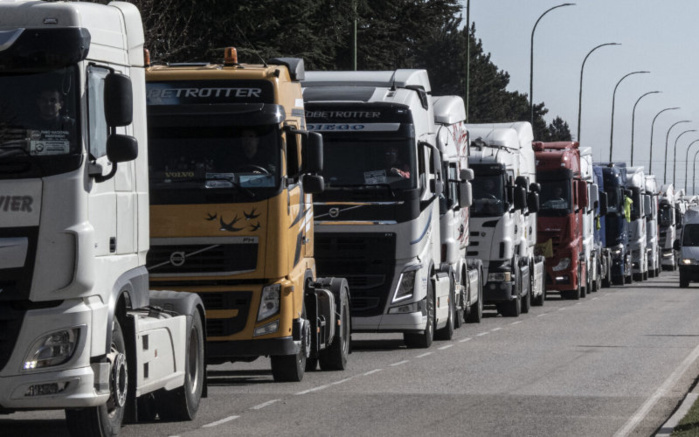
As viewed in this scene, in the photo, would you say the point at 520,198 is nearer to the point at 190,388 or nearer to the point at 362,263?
the point at 362,263

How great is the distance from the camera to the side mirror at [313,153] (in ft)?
55.2

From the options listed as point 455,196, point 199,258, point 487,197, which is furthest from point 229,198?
point 487,197

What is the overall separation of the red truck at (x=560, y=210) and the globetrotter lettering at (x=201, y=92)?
2453 centimetres

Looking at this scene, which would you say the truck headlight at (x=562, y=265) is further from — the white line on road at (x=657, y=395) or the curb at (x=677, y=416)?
the curb at (x=677, y=416)

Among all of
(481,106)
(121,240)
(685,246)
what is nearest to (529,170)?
(685,246)

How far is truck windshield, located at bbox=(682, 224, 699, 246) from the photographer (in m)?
57.9

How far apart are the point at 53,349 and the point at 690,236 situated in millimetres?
49216

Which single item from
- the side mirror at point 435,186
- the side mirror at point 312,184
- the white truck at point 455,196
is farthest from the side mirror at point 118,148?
the white truck at point 455,196

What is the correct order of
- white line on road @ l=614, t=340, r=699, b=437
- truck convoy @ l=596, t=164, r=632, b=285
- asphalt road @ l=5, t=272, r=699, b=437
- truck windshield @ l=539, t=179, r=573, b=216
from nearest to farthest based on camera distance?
white line on road @ l=614, t=340, r=699, b=437 < asphalt road @ l=5, t=272, r=699, b=437 < truck windshield @ l=539, t=179, r=573, b=216 < truck convoy @ l=596, t=164, r=632, b=285

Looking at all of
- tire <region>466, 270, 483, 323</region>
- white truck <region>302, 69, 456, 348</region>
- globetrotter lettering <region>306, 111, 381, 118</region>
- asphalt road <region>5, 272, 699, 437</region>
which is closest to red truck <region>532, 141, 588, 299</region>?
tire <region>466, 270, 483, 323</region>

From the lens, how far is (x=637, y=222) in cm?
6194

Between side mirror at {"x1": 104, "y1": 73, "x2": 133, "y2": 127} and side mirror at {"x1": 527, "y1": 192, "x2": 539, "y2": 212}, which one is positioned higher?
side mirror at {"x1": 104, "y1": 73, "x2": 133, "y2": 127}

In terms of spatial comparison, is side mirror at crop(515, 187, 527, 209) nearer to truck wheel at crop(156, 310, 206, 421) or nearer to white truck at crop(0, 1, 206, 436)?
truck wheel at crop(156, 310, 206, 421)

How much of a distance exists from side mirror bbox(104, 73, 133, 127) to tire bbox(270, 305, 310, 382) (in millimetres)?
6475
